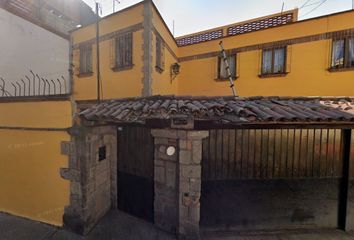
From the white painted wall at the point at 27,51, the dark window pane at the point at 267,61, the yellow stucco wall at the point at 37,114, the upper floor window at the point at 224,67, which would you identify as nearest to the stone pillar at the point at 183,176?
the yellow stucco wall at the point at 37,114

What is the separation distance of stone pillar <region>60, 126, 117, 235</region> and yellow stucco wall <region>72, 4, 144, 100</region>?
9.80 ft

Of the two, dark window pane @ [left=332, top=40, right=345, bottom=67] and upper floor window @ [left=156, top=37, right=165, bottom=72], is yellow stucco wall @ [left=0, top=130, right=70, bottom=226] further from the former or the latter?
dark window pane @ [left=332, top=40, right=345, bottom=67]

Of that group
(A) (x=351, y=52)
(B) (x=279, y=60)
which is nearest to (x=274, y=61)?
(B) (x=279, y=60)

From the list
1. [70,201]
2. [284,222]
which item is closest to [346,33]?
[284,222]

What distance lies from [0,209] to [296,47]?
1235 cm

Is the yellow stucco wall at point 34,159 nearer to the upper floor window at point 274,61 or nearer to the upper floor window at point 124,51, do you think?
the upper floor window at point 124,51

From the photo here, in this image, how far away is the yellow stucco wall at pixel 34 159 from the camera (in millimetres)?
4750

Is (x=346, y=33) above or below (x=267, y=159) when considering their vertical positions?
above

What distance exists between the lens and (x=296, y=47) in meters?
8.45

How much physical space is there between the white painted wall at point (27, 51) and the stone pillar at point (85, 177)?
279 inches

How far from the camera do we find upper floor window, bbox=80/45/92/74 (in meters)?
8.63

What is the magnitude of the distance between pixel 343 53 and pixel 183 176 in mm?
8580

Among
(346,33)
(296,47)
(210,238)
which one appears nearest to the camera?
(210,238)

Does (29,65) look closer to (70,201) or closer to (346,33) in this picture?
(70,201)
